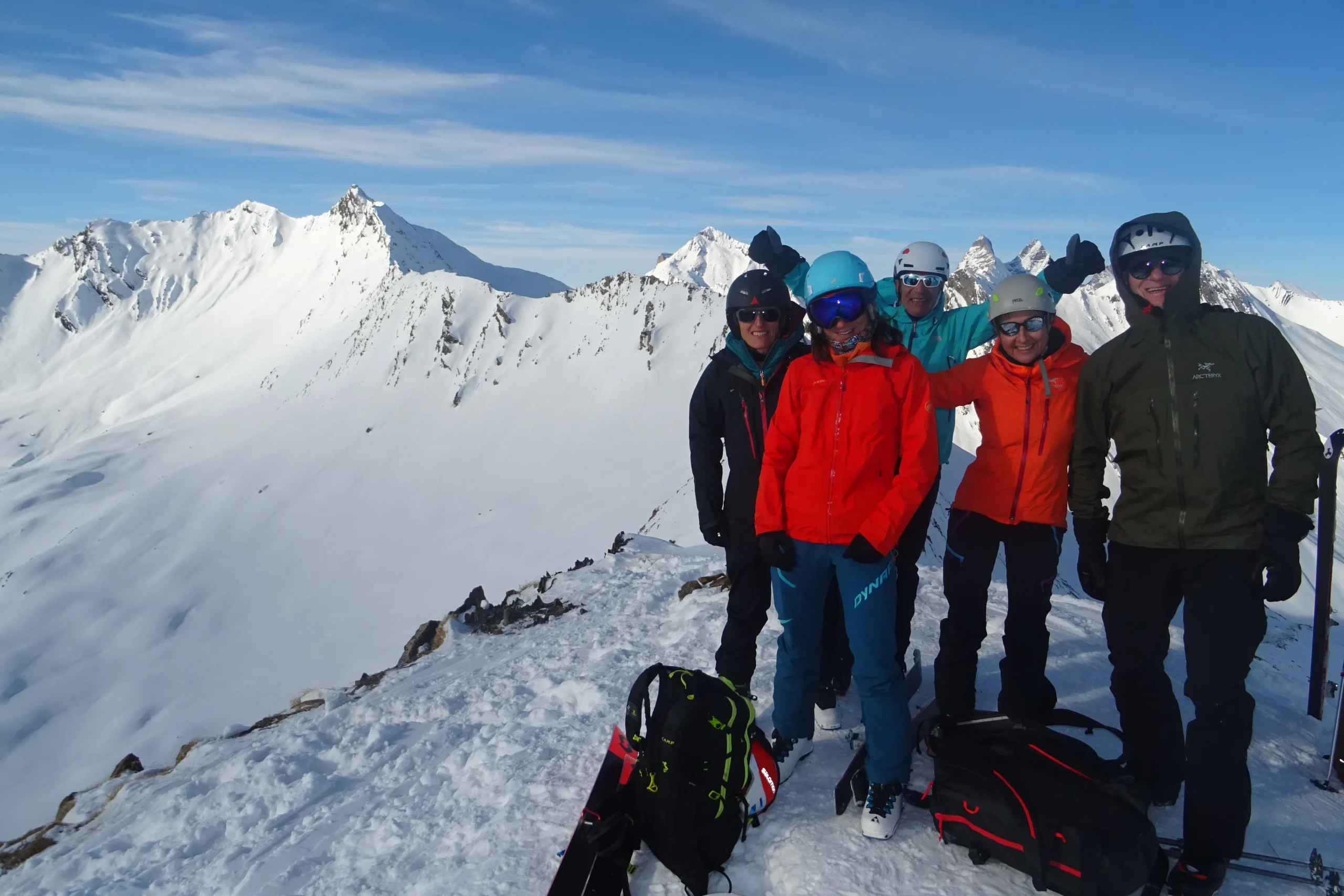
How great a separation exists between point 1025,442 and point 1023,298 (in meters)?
0.83

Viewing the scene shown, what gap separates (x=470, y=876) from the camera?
3.79 meters

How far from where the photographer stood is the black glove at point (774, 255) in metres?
4.98

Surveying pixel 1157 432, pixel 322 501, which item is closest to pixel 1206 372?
pixel 1157 432

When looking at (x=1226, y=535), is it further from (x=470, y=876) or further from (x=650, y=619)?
(x=650, y=619)

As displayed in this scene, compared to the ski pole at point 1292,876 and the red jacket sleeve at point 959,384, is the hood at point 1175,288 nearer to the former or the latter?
the red jacket sleeve at point 959,384

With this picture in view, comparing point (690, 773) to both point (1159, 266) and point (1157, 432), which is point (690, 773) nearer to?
point (1157, 432)

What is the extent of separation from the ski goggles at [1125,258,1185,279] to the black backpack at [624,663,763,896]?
10.2 ft

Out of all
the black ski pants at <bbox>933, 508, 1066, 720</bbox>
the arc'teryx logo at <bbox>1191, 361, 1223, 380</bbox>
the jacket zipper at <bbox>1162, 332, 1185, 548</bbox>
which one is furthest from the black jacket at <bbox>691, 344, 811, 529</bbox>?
the arc'teryx logo at <bbox>1191, 361, 1223, 380</bbox>

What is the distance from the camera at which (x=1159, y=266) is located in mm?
3641

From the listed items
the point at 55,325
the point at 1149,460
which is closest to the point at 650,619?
the point at 1149,460

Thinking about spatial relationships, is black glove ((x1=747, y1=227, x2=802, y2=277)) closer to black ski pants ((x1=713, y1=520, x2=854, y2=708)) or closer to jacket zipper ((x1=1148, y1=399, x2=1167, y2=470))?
black ski pants ((x1=713, y1=520, x2=854, y2=708))

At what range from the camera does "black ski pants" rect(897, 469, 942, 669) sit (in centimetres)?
465

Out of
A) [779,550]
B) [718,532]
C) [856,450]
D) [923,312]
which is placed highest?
[923,312]

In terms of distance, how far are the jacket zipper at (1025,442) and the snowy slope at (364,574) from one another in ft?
6.56
